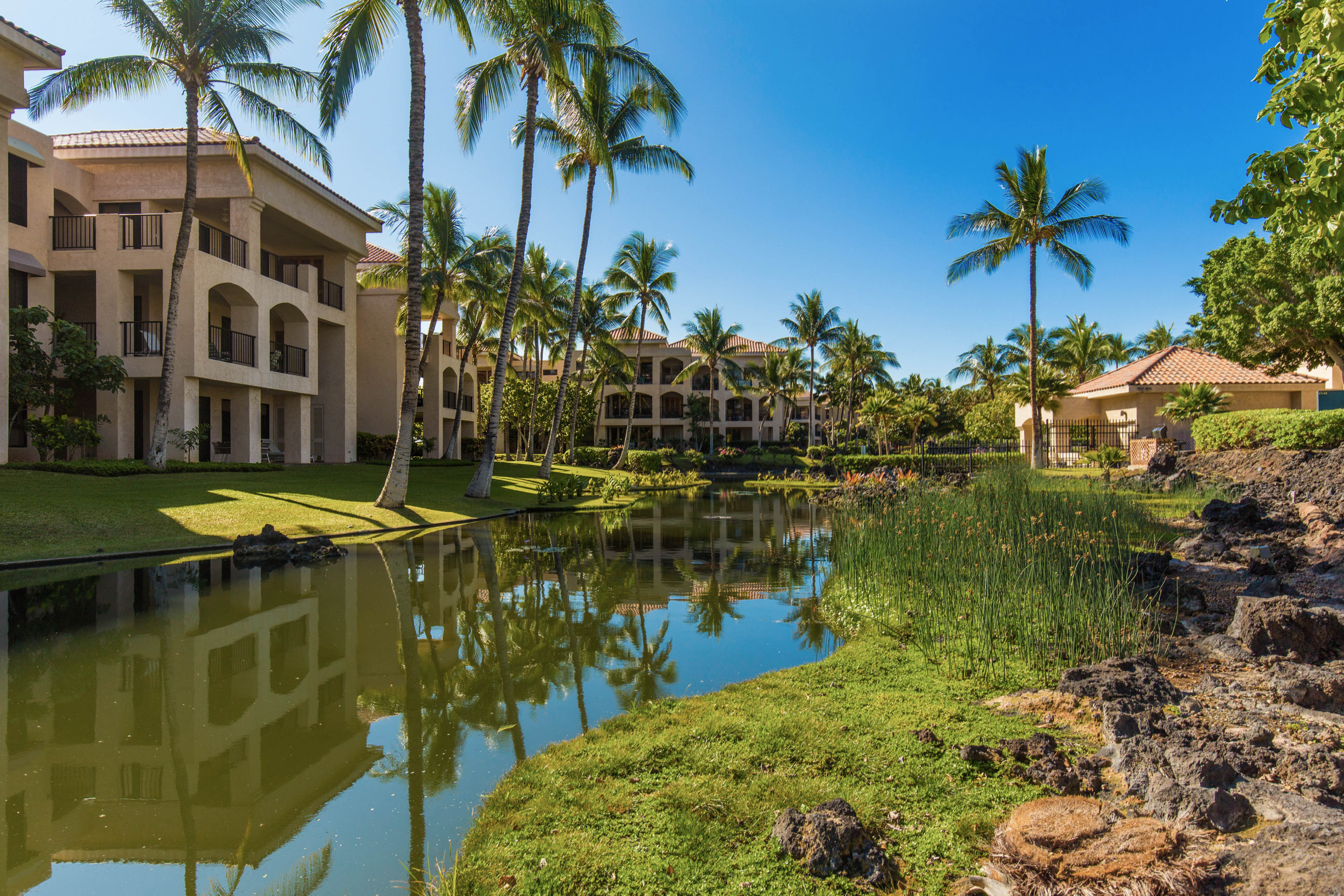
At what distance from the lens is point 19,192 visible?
18344 mm

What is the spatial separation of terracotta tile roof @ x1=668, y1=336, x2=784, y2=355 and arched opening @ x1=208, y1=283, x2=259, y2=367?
38.0 m

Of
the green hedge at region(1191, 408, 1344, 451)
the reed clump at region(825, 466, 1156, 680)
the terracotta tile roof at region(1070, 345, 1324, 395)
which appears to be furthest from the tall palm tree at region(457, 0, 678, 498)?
the terracotta tile roof at region(1070, 345, 1324, 395)

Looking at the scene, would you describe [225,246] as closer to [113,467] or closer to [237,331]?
[237,331]

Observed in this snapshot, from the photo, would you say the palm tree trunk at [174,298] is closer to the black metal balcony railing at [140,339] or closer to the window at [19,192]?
the black metal balcony railing at [140,339]

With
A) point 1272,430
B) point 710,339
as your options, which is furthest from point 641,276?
point 1272,430

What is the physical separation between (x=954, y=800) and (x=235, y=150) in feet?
77.2

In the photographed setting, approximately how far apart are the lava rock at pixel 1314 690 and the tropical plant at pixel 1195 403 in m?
20.9

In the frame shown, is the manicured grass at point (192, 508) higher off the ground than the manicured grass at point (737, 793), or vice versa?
the manicured grass at point (192, 508)

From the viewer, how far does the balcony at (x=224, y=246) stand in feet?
66.3

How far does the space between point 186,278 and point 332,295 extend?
7.43 meters

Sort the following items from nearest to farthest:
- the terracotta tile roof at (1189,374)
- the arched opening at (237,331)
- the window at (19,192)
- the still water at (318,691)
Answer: the still water at (318,691)
the window at (19,192)
the arched opening at (237,331)
the terracotta tile roof at (1189,374)

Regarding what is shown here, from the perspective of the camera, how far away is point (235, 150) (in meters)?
19.7

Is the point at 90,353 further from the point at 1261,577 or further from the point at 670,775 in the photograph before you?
the point at 1261,577

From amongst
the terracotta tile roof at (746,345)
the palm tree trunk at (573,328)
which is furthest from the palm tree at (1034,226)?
the terracotta tile roof at (746,345)
